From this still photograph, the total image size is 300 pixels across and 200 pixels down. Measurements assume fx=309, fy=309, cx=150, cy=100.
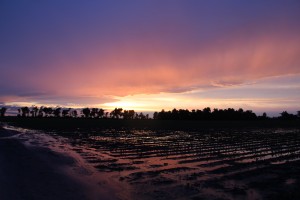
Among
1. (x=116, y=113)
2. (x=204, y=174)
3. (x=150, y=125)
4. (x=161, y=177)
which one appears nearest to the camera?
(x=161, y=177)

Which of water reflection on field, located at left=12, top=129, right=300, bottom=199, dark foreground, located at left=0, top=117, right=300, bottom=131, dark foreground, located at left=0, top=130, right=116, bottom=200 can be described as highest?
dark foreground, located at left=0, top=117, right=300, bottom=131

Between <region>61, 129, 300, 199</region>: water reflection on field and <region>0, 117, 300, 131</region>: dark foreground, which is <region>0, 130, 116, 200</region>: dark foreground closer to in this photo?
<region>61, 129, 300, 199</region>: water reflection on field

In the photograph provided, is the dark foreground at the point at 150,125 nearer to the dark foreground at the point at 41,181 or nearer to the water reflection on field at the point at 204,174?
the water reflection on field at the point at 204,174

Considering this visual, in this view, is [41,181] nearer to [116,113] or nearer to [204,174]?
[204,174]

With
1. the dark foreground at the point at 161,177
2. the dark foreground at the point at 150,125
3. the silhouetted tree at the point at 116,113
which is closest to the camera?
the dark foreground at the point at 161,177

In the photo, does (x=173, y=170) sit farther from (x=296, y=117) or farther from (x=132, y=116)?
(x=132, y=116)

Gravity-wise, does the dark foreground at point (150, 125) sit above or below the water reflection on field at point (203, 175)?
above

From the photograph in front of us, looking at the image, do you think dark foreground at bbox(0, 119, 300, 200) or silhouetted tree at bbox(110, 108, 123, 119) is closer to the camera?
dark foreground at bbox(0, 119, 300, 200)

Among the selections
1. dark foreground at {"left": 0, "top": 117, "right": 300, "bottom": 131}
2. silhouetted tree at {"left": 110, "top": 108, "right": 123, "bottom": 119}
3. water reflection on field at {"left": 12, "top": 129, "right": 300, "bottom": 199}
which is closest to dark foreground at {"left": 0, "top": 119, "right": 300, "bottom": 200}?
water reflection on field at {"left": 12, "top": 129, "right": 300, "bottom": 199}

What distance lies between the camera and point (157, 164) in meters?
13.5

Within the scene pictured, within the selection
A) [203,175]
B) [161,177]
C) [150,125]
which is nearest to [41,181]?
[161,177]

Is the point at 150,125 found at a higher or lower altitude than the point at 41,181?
higher

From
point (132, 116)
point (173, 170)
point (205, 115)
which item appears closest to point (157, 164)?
point (173, 170)

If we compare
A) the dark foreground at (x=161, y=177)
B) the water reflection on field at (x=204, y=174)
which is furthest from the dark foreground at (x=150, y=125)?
the dark foreground at (x=161, y=177)
